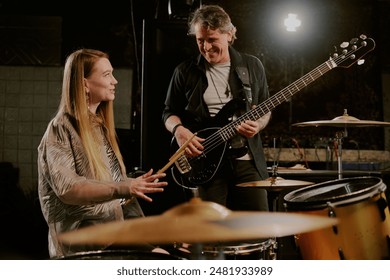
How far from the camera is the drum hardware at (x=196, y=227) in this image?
88 cm

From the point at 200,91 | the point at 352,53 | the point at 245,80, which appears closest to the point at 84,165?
the point at 200,91

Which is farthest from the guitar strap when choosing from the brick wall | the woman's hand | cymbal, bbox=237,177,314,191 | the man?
the brick wall

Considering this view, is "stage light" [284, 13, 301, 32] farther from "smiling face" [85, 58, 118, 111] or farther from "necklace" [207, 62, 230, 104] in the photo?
"smiling face" [85, 58, 118, 111]

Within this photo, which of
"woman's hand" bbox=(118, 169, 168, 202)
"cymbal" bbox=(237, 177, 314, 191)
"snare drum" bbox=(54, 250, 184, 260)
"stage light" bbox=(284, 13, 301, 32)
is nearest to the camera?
"snare drum" bbox=(54, 250, 184, 260)

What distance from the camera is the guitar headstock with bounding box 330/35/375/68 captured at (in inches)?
75.3

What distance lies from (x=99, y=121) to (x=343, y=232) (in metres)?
0.92

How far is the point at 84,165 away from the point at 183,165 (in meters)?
0.55

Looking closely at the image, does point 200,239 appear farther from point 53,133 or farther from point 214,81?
point 214,81

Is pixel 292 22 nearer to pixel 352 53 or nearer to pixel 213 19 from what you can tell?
pixel 352 53

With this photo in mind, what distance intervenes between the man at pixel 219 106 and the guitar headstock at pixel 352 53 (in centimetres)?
35

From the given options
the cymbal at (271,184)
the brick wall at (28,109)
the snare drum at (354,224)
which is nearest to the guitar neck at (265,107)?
the cymbal at (271,184)

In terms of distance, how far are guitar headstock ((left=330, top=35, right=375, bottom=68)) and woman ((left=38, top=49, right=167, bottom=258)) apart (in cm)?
104

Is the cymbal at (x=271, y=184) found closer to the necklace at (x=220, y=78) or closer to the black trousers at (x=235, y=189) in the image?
the black trousers at (x=235, y=189)

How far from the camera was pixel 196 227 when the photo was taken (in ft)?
2.89
